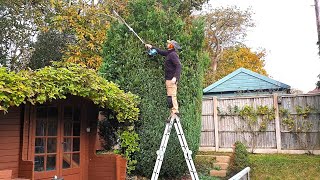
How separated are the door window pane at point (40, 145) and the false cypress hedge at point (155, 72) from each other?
1706 mm

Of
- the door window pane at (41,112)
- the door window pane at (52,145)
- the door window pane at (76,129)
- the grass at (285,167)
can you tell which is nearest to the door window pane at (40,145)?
the door window pane at (52,145)

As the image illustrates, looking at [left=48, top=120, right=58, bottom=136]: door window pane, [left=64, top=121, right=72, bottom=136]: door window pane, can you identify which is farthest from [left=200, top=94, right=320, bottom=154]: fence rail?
[left=48, top=120, right=58, bottom=136]: door window pane

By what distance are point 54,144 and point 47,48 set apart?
26.9 ft

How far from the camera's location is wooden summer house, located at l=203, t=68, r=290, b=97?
486 inches

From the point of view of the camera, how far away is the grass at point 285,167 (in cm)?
702

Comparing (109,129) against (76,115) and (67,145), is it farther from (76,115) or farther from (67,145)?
(67,145)

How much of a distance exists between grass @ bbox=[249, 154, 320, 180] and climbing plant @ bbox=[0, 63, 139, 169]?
3.27 metres

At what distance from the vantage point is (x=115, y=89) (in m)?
5.21

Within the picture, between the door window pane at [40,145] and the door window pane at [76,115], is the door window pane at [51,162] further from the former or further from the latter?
the door window pane at [76,115]

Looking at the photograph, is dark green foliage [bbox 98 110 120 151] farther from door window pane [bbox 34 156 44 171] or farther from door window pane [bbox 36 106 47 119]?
door window pane [bbox 34 156 44 171]

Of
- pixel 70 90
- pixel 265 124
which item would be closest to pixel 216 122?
pixel 265 124

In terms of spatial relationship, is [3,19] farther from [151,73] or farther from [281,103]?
[281,103]

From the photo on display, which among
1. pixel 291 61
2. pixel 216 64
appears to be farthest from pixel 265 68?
pixel 216 64

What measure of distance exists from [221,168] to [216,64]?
16.4 meters
